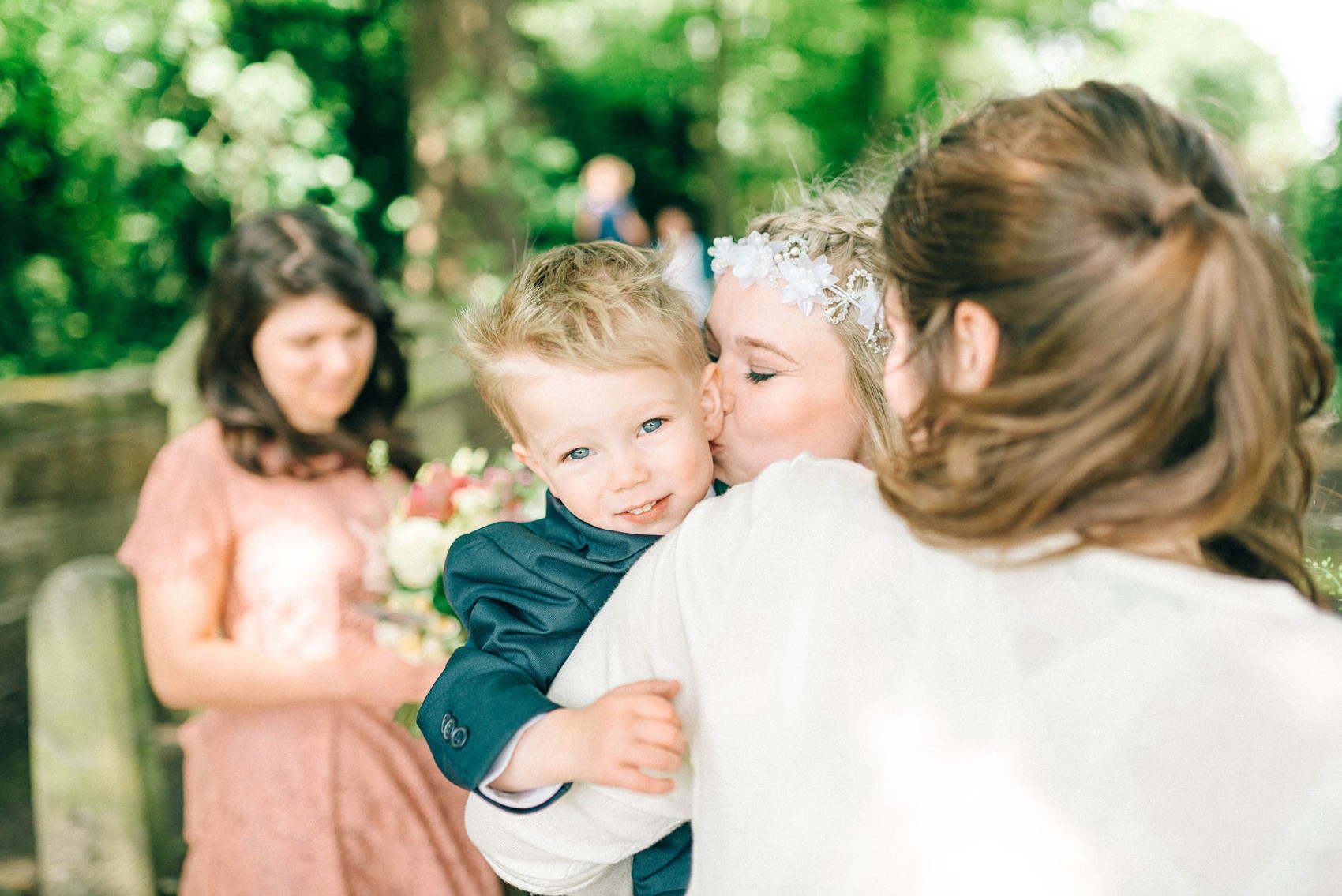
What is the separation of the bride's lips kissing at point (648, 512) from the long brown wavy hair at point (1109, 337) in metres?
0.65

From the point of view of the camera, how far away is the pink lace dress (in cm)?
254

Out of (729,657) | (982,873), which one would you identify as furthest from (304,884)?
(982,873)

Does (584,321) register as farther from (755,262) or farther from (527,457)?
(755,262)

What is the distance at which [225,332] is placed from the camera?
2.97m

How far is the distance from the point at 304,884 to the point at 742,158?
58.5ft

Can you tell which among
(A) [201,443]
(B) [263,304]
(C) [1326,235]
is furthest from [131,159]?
(C) [1326,235]

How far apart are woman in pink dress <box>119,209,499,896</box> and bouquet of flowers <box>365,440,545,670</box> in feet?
0.53

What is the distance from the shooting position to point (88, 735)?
9.88 ft

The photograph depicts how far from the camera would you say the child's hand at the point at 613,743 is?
1266mm

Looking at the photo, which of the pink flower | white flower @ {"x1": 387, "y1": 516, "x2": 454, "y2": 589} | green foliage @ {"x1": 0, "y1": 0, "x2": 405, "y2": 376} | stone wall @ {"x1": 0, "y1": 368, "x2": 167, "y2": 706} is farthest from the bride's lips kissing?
green foliage @ {"x1": 0, "y1": 0, "x2": 405, "y2": 376}

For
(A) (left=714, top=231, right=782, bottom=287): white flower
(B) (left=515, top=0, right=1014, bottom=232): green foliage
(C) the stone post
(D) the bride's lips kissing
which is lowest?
(C) the stone post

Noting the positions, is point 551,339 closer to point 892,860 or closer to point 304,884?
point 892,860

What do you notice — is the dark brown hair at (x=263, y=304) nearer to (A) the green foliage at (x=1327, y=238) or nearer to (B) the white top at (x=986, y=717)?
(B) the white top at (x=986, y=717)

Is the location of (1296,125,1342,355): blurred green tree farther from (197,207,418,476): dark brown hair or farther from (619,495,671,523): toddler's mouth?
(197,207,418,476): dark brown hair
